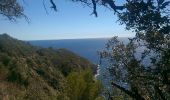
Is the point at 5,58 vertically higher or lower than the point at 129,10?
lower

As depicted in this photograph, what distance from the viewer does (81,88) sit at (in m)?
23.6

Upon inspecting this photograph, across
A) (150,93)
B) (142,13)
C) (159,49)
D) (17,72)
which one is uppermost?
(142,13)

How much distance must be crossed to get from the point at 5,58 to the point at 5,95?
2833 centimetres

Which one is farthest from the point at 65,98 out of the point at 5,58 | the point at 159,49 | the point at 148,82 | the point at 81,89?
the point at 5,58

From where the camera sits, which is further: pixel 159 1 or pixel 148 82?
pixel 148 82

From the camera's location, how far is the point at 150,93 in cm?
1525

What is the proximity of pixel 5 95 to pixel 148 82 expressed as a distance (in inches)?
479

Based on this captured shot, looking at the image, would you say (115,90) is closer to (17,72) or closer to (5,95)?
(5,95)

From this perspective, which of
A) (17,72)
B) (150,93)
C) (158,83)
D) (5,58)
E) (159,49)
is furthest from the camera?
(5,58)

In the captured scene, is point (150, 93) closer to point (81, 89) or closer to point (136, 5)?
point (136, 5)

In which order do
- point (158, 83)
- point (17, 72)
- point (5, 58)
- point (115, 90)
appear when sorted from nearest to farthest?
point (158, 83) < point (115, 90) < point (17, 72) < point (5, 58)

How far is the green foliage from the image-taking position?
77.5 feet

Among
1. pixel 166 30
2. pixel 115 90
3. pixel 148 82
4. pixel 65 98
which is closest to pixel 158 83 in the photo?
pixel 148 82

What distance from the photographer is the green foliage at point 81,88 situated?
23625 mm
